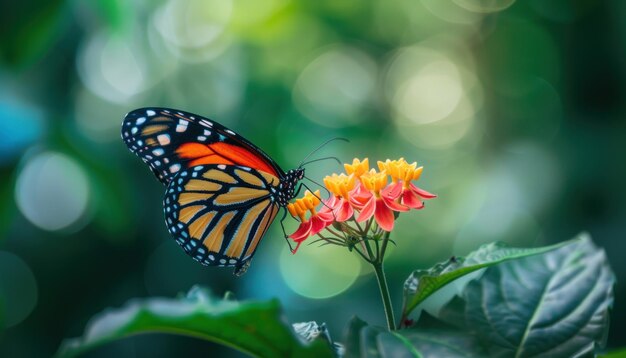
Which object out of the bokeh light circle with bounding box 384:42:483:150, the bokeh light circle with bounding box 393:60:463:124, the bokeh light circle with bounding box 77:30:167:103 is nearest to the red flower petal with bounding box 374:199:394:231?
the bokeh light circle with bounding box 77:30:167:103

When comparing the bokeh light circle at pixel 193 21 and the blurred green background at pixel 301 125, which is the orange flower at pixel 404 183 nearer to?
the blurred green background at pixel 301 125

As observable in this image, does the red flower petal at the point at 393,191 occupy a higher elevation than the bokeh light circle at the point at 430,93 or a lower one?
lower

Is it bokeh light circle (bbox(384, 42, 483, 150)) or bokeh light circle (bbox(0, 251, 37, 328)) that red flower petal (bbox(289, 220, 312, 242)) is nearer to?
bokeh light circle (bbox(0, 251, 37, 328))

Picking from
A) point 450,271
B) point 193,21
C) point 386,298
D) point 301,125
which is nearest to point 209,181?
point 386,298

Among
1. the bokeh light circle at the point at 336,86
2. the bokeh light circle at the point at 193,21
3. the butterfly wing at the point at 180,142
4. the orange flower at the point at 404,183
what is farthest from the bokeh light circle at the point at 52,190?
the orange flower at the point at 404,183

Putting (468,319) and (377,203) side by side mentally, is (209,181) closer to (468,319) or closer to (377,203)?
(377,203)

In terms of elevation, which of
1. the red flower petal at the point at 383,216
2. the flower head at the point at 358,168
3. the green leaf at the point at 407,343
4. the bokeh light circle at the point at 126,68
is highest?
the bokeh light circle at the point at 126,68

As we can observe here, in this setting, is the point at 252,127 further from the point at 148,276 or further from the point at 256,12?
the point at 148,276
